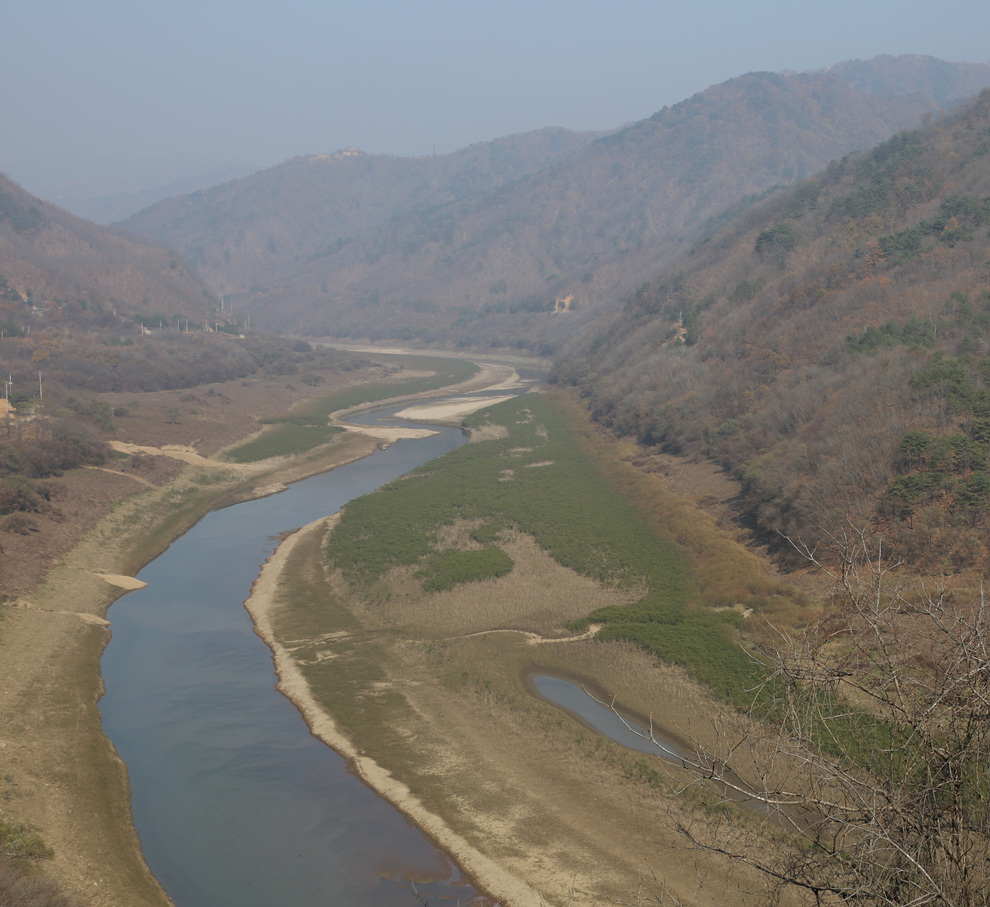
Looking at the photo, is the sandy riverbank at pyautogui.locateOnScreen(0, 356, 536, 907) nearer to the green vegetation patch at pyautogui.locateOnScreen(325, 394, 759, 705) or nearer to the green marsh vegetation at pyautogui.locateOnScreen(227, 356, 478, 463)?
the green marsh vegetation at pyautogui.locateOnScreen(227, 356, 478, 463)

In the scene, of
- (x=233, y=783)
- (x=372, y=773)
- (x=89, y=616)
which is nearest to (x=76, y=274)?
(x=89, y=616)

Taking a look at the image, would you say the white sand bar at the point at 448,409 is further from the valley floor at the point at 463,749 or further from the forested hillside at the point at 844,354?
the valley floor at the point at 463,749

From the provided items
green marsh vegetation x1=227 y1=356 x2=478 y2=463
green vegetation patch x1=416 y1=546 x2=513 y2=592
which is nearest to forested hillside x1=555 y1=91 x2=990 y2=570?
green vegetation patch x1=416 y1=546 x2=513 y2=592

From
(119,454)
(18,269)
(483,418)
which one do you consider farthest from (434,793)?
(18,269)

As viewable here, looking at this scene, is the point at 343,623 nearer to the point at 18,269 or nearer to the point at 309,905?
the point at 309,905

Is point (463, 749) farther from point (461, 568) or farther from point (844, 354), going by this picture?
point (844, 354)
